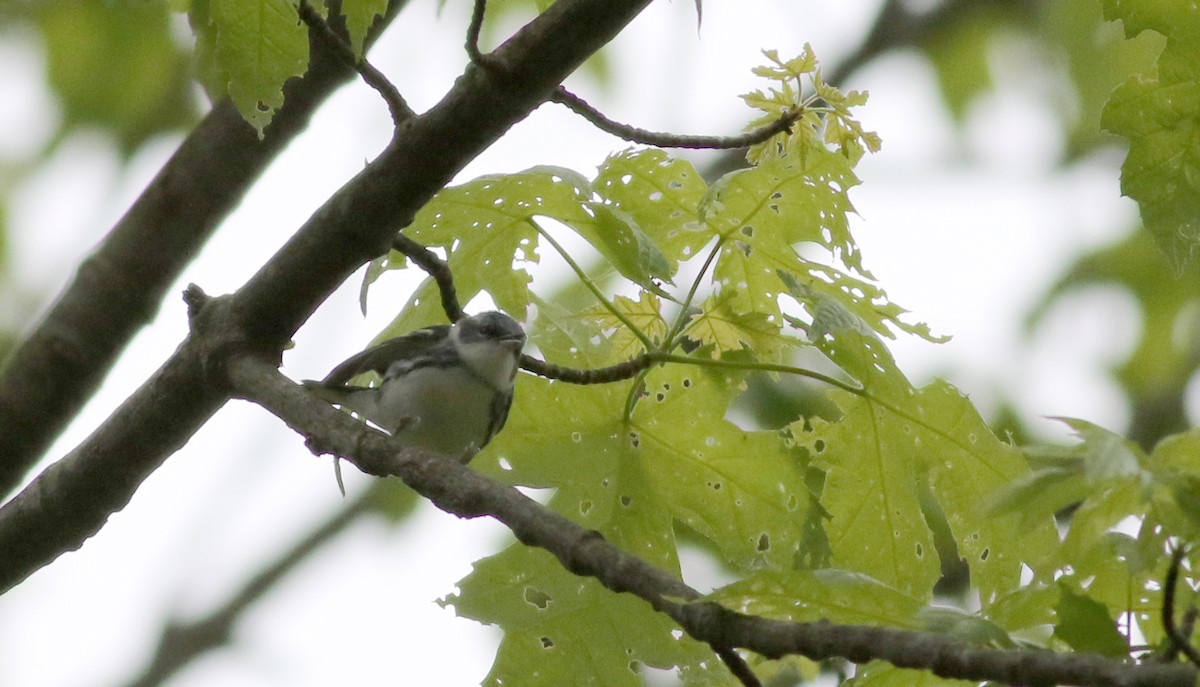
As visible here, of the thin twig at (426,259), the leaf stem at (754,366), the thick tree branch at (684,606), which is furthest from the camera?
the thin twig at (426,259)

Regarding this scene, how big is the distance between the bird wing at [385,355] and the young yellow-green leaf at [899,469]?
4.90 feet

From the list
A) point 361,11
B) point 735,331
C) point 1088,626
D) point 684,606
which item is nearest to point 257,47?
point 361,11

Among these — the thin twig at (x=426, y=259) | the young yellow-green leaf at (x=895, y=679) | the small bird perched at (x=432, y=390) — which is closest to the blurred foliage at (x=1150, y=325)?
the small bird perched at (x=432, y=390)

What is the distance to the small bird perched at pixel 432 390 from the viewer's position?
13.6 ft

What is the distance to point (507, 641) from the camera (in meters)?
2.63

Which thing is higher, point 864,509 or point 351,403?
point 351,403

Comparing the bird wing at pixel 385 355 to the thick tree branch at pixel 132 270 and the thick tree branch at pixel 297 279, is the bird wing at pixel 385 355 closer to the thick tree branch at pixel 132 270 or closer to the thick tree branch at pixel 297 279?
the thick tree branch at pixel 132 270

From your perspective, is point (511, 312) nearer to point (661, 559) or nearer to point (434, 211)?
point (434, 211)

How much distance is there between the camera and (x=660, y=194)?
9.46ft

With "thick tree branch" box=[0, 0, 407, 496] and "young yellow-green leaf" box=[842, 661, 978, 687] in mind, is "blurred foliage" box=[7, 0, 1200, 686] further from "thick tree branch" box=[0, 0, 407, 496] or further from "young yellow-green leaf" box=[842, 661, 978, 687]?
"thick tree branch" box=[0, 0, 407, 496]

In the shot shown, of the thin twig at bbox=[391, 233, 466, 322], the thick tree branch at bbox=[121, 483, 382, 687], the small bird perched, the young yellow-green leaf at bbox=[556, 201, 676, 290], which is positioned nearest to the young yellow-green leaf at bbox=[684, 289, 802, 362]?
the young yellow-green leaf at bbox=[556, 201, 676, 290]

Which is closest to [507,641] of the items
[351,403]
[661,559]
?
[661,559]

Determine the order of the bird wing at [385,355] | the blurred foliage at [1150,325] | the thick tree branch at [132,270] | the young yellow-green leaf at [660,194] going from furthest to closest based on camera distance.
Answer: the blurred foliage at [1150,325]
the bird wing at [385,355]
the thick tree branch at [132,270]
the young yellow-green leaf at [660,194]

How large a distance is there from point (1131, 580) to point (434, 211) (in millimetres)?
1678
